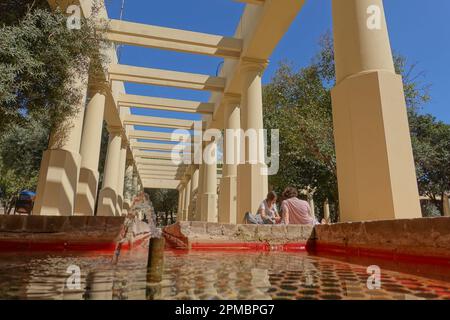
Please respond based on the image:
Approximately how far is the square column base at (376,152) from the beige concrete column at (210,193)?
1128 centimetres

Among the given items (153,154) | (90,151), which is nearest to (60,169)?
(90,151)

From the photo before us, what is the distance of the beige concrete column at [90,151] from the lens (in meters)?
9.51

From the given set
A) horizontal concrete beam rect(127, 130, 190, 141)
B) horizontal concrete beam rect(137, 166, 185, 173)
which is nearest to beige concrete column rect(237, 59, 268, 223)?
horizontal concrete beam rect(127, 130, 190, 141)

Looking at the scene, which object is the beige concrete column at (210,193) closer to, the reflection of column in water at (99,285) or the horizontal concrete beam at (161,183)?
the reflection of column in water at (99,285)

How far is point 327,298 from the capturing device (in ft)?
4.94

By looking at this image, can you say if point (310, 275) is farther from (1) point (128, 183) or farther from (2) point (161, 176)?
(2) point (161, 176)

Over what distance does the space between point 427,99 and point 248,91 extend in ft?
26.1

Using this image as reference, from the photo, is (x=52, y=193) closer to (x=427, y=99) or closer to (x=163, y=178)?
(x=427, y=99)

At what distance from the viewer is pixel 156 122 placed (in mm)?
15039

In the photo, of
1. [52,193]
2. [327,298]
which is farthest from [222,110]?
[327,298]

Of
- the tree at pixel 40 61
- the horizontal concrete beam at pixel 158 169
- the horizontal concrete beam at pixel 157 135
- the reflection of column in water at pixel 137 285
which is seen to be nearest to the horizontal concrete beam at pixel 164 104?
the horizontal concrete beam at pixel 157 135

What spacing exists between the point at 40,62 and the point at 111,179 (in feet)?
32.0

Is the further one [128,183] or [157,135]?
[128,183]
